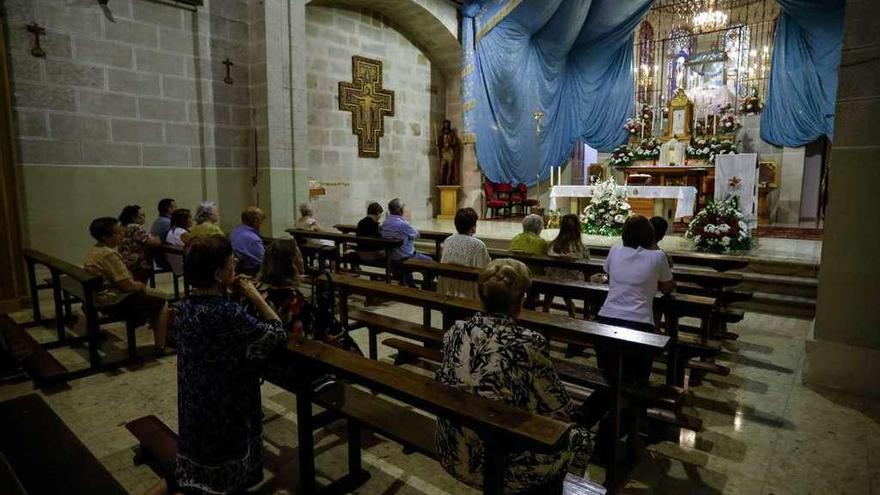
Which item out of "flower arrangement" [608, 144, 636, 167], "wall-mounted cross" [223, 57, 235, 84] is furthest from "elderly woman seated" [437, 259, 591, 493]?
"flower arrangement" [608, 144, 636, 167]

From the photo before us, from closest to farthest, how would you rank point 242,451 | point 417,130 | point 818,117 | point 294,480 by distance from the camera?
1. point 242,451
2. point 294,480
3. point 818,117
4. point 417,130

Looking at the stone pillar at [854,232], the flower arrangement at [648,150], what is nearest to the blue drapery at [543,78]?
the flower arrangement at [648,150]

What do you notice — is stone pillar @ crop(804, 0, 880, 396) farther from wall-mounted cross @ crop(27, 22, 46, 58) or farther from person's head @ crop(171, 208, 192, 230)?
wall-mounted cross @ crop(27, 22, 46, 58)

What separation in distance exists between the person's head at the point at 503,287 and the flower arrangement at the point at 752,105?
11.0 metres

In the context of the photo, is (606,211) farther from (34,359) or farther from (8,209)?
(8,209)

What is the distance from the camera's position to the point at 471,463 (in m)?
1.72

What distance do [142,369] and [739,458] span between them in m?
3.77

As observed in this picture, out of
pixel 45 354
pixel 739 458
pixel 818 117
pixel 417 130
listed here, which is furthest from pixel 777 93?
pixel 45 354

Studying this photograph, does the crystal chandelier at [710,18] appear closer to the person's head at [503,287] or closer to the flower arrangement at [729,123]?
the flower arrangement at [729,123]

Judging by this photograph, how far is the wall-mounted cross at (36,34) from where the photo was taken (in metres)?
5.54

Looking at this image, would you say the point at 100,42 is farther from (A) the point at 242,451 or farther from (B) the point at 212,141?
(A) the point at 242,451

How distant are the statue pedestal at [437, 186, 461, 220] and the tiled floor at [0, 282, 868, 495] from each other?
7.62m

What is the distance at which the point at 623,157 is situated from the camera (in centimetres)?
1073

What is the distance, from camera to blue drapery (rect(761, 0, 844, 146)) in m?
9.36
